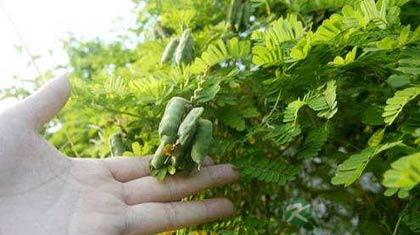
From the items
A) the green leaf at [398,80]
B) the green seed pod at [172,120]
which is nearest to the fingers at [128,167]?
the green seed pod at [172,120]

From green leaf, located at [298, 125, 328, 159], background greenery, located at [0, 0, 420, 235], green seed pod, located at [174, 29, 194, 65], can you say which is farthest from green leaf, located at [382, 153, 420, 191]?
green seed pod, located at [174, 29, 194, 65]

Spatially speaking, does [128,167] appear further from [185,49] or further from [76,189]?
[185,49]

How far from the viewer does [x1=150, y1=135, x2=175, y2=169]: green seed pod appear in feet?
4.69

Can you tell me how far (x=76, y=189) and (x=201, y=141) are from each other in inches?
18.5

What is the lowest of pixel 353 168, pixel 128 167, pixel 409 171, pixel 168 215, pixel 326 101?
pixel 168 215

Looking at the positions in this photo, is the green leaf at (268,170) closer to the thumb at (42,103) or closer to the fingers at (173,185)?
the fingers at (173,185)

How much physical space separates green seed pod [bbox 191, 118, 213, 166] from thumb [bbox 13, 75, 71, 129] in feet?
1.52

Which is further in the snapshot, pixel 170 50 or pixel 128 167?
pixel 170 50

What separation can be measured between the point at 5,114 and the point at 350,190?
116cm

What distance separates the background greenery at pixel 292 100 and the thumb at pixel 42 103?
0.11m

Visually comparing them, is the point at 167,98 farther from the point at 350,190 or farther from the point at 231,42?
the point at 350,190

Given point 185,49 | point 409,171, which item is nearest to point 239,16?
point 185,49

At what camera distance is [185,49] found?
1731 mm

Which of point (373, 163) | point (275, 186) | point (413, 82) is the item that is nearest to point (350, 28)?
point (413, 82)
